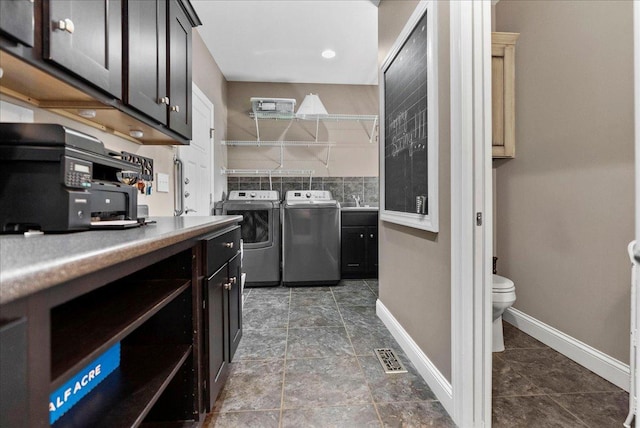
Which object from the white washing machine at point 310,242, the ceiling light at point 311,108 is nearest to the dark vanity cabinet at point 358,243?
the white washing machine at point 310,242

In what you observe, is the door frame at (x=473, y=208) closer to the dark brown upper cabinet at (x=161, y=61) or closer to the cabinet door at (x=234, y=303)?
the cabinet door at (x=234, y=303)

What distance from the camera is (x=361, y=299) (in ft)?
9.29

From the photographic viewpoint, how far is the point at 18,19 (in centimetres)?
71

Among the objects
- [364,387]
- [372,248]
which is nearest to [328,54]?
[372,248]

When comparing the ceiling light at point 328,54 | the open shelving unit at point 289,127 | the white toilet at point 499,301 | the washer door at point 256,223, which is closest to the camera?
the white toilet at point 499,301

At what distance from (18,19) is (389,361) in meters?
2.02

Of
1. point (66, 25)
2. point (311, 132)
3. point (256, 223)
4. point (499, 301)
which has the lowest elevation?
point (499, 301)

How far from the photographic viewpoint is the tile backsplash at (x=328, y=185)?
3.84 m

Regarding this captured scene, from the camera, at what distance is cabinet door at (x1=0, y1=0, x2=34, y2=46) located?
0.67 meters

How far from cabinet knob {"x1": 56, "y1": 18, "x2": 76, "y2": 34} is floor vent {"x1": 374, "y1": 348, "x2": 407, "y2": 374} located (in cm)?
193

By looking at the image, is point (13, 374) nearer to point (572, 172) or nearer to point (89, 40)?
point (89, 40)

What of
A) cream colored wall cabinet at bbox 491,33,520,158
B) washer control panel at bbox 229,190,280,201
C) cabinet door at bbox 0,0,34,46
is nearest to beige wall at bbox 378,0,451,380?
cream colored wall cabinet at bbox 491,33,520,158

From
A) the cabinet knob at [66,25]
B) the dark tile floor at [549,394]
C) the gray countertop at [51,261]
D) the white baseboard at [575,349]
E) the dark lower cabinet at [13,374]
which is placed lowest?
the dark tile floor at [549,394]

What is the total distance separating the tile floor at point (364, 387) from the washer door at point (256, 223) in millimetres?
1219
